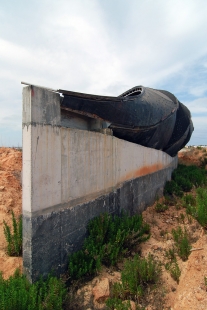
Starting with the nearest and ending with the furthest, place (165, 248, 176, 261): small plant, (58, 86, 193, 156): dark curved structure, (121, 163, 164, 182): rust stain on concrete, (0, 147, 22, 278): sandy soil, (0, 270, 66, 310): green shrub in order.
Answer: (0, 270, 66, 310): green shrub
(0, 147, 22, 278): sandy soil
(165, 248, 176, 261): small plant
(58, 86, 193, 156): dark curved structure
(121, 163, 164, 182): rust stain on concrete

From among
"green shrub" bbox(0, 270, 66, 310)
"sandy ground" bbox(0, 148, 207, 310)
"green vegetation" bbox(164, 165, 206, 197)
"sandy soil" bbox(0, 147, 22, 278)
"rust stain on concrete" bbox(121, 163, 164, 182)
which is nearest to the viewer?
"green shrub" bbox(0, 270, 66, 310)

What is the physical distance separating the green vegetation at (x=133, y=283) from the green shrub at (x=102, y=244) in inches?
16.4

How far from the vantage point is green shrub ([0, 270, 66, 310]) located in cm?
231

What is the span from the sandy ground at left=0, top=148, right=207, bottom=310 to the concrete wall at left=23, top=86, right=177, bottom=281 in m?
0.58

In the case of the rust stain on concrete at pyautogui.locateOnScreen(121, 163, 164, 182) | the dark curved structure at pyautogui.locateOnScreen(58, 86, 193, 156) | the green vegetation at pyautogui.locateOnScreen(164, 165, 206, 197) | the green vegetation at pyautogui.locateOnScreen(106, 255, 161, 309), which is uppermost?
the dark curved structure at pyautogui.locateOnScreen(58, 86, 193, 156)

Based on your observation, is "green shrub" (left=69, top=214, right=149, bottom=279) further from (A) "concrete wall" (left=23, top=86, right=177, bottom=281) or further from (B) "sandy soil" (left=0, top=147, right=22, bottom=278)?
(B) "sandy soil" (left=0, top=147, right=22, bottom=278)

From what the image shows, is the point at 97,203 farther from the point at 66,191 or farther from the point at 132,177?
the point at 132,177

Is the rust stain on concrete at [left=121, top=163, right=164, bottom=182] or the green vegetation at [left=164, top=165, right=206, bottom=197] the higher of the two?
the rust stain on concrete at [left=121, top=163, right=164, bottom=182]

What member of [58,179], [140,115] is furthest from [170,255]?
[140,115]

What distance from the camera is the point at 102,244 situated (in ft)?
12.5

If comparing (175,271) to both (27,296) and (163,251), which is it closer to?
(163,251)

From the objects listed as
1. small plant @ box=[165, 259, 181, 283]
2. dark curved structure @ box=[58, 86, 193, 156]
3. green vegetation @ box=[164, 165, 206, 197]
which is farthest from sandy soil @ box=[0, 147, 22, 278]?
green vegetation @ box=[164, 165, 206, 197]

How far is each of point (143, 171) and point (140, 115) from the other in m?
1.67

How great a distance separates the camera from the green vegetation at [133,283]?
2.90m
